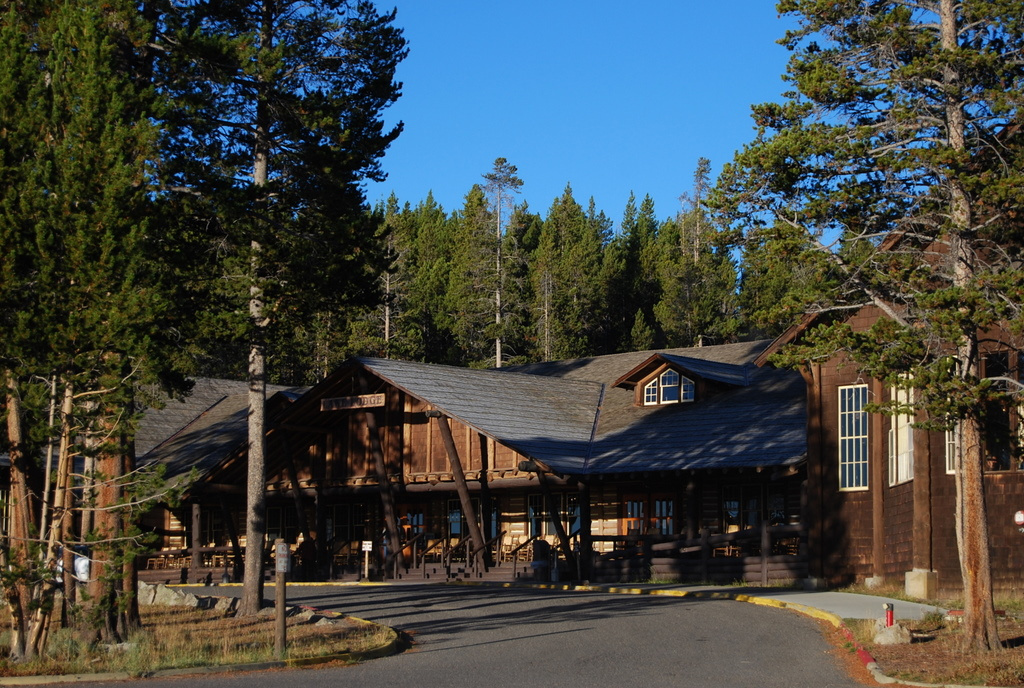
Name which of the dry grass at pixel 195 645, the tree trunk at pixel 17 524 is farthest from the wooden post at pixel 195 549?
the tree trunk at pixel 17 524

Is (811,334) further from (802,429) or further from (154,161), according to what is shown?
(802,429)

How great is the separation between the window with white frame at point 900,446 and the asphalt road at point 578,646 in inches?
172

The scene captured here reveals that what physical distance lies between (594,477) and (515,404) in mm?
5429

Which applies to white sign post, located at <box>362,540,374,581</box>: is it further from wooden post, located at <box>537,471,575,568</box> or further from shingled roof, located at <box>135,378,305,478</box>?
shingled roof, located at <box>135,378,305,478</box>

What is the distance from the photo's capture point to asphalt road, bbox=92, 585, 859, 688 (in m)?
13.9

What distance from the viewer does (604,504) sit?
116 ft

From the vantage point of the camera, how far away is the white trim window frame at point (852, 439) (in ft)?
88.9

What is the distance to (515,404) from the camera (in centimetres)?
3666

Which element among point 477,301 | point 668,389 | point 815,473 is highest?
point 477,301

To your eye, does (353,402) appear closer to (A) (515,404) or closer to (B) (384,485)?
(B) (384,485)

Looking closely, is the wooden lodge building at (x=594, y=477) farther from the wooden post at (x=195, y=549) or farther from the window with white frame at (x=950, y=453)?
the wooden post at (x=195, y=549)

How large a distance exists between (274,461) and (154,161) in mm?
21190

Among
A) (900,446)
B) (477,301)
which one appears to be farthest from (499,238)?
(900,446)

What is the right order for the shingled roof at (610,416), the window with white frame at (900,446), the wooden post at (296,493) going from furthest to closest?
the wooden post at (296,493) → the shingled roof at (610,416) → the window with white frame at (900,446)
